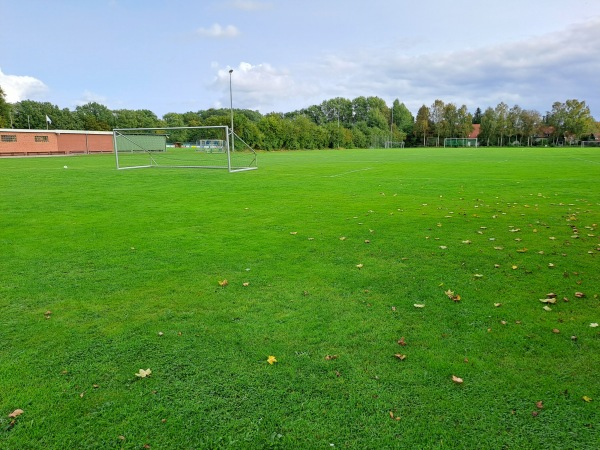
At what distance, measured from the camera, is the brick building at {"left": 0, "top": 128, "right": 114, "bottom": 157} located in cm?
4897

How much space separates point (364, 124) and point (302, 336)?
108 metres

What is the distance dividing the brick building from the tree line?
1634 centimetres

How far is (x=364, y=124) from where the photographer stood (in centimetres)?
10769

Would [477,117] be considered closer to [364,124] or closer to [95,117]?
[364,124]

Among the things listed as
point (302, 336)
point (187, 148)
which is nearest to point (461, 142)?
point (187, 148)

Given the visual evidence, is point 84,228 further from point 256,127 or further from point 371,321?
point 256,127

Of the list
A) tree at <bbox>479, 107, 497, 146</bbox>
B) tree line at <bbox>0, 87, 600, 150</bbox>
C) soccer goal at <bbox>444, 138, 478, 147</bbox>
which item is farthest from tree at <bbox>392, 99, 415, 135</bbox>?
tree at <bbox>479, 107, 497, 146</bbox>

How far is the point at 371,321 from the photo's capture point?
14.0 feet

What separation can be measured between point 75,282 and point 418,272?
4.44 meters

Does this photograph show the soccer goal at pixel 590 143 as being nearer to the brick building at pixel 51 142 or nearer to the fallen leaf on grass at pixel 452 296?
the brick building at pixel 51 142

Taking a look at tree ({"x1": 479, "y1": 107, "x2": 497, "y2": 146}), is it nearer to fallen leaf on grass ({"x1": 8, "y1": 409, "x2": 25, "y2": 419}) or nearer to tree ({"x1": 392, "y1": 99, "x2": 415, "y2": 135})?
tree ({"x1": 392, "y1": 99, "x2": 415, "y2": 135})

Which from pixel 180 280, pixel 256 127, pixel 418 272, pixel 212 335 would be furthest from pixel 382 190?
pixel 256 127

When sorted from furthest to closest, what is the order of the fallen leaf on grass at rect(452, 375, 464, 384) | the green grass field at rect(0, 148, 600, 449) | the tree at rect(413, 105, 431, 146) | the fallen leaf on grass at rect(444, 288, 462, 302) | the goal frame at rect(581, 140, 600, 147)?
the tree at rect(413, 105, 431, 146) < the goal frame at rect(581, 140, 600, 147) < the fallen leaf on grass at rect(444, 288, 462, 302) < the fallen leaf on grass at rect(452, 375, 464, 384) < the green grass field at rect(0, 148, 600, 449)

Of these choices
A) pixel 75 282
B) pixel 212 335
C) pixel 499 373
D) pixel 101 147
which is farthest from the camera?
pixel 101 147
